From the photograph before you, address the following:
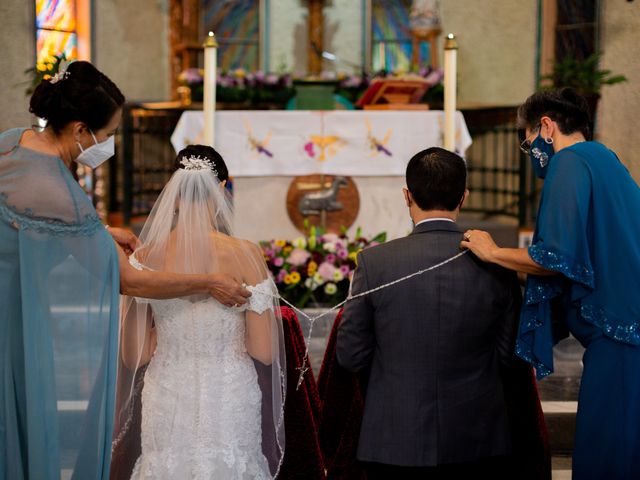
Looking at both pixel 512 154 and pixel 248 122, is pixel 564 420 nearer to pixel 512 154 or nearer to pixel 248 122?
pixel 248 122

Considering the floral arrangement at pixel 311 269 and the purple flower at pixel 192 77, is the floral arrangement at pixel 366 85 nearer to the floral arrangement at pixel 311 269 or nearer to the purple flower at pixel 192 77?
the purple flower at pixel 192 77

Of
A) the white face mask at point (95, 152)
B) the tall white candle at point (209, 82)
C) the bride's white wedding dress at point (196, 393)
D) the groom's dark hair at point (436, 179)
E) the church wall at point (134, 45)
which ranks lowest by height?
the bride's white wedding dress at point (196, 393)

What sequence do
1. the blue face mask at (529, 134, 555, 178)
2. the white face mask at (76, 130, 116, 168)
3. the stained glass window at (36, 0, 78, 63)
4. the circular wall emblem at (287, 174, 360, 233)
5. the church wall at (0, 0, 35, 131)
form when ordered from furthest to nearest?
the stained glass window at (36, 0, 78, 63) < the church wall at (0, 0, 35, 131) < the circular wall emblem at (287, 174, 360, 233) < the blue face mask at (529, 134, 555, 178) < the white face mask at (76, 130, 116, 168)

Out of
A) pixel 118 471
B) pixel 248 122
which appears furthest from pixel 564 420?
pixel 248 122

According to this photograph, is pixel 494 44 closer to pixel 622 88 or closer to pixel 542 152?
pixel 622 88

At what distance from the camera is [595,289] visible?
2.87 m

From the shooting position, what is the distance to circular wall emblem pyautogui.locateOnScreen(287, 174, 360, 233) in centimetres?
638

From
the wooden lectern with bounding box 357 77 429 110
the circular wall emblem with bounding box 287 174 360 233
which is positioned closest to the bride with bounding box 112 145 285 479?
the circular wall emblem with bounding box 287 174 360 233

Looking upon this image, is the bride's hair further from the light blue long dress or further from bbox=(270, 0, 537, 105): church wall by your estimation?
bbox=(270, 0, 537, 105): church wall

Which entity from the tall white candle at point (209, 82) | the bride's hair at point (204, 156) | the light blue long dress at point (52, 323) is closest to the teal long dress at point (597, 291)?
the bride's hair at point (204, 156)

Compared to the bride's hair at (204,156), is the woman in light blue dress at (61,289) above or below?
below

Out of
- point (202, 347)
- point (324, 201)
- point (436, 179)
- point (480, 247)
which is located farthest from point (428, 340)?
point (324, 201)

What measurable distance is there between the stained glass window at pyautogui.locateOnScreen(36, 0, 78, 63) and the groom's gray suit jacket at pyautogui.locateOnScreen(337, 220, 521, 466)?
652cm

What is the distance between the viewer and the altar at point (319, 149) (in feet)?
21.0
